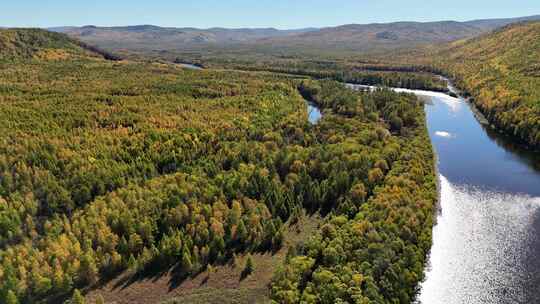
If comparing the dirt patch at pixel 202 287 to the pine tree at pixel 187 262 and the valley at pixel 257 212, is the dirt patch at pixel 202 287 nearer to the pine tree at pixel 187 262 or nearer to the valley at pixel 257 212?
the valley at pixel 257 212

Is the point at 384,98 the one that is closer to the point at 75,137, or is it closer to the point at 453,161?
the point at 453,161

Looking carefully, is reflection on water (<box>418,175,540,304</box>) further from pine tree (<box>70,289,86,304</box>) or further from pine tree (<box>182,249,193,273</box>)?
pine tree (<box>70,289,86,304</box>)

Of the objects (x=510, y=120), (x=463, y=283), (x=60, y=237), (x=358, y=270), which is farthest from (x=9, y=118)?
(x=510, y=120)

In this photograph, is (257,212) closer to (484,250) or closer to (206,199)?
(206,199)

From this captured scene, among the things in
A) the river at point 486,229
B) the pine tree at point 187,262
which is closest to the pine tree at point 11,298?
the pine tree at point 187,262

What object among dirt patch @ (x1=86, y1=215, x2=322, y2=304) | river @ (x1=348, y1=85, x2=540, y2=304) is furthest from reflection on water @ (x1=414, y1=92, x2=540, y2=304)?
dirt patch @ (x1=86, y1=215, x2=322, y2=304)

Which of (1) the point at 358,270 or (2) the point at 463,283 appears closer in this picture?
(1) the point at 358,270

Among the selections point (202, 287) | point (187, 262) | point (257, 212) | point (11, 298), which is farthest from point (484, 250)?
point (11, 298)
